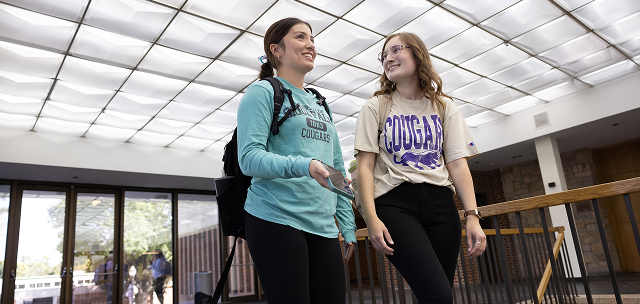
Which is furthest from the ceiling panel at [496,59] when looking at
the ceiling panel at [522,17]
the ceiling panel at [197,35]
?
the ceiling panel at [197,35]

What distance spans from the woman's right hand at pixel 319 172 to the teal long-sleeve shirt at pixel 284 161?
16 millimetres

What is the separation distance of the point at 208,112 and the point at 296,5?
2932mm

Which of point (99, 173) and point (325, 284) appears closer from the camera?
point (325, 284)

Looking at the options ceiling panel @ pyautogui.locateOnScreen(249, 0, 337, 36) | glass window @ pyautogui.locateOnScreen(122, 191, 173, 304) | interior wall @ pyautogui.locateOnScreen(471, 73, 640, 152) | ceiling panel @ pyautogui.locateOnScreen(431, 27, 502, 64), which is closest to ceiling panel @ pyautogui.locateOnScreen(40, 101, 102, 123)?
glass window @ pyautogui.locateOnScreen(122, 191, 173, 304)

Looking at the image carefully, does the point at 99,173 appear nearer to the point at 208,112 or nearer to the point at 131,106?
the point at 131,106

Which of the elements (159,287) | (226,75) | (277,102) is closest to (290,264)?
(277,102)

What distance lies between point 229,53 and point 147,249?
5346 mm

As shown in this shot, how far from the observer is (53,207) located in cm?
762

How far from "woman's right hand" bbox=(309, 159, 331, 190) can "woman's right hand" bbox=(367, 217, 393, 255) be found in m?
0.43

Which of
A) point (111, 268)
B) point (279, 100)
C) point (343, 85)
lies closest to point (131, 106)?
point (343, 85)

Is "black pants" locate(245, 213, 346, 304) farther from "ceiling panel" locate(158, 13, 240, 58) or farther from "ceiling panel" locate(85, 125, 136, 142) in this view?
"ceiling panel" locate(85, 125, 136, 142)

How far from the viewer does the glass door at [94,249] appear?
761 cm

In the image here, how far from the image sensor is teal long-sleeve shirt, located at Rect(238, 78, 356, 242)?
3.50 feet

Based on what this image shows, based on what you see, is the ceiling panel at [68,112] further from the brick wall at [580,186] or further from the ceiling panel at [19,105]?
the brick wall at [580,186]
